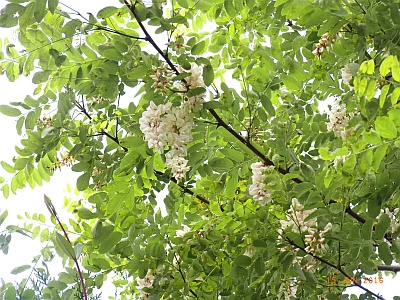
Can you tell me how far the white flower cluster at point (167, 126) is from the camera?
0.83 meters

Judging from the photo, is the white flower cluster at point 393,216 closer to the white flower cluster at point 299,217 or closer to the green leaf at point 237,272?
the white flower cluster at point 299,217

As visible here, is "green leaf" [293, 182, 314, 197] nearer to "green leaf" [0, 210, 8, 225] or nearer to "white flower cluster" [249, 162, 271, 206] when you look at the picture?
"white flower cluster" [249, 162, 271, 206]

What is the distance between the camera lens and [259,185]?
0.87m

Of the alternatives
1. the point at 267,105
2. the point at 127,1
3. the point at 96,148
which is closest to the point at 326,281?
the point at 267,105

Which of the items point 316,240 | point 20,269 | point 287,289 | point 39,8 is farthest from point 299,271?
point 39,8

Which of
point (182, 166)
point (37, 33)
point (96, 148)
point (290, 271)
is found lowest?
point (290, 271)

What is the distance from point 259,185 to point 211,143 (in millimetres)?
134

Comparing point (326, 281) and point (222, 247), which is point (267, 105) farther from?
point (326, 281)

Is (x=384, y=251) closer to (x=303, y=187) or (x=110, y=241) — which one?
(x=303, y=187)

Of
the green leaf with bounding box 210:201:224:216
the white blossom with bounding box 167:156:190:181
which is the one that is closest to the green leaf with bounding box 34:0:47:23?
the white blossom with bounding box 167:156:190:181

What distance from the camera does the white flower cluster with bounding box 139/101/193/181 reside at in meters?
0.83

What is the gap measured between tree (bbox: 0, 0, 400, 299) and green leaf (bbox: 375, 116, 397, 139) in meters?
0.10

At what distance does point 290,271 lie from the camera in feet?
3.00

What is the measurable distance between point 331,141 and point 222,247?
329 millimetres
